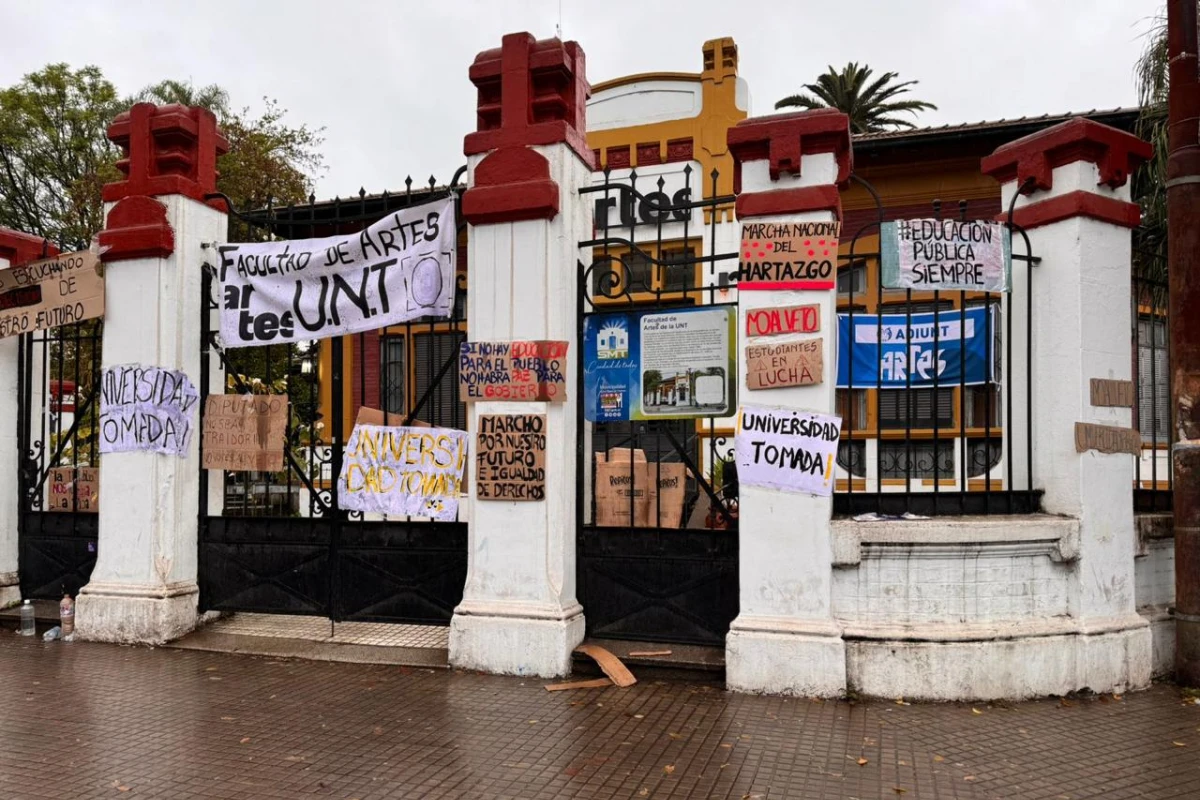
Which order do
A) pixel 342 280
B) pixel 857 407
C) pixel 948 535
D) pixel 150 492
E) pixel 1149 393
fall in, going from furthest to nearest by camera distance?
1. pixel 857 407
2. pixel 1149 393
3. pixel 150 492
4. pixel 342 280
5. pixel 948 535

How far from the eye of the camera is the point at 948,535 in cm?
618

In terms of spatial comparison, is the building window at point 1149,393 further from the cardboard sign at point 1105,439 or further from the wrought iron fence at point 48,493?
the wrought iron fence at point 48,493

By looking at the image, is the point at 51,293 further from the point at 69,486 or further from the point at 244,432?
the point at 244,432

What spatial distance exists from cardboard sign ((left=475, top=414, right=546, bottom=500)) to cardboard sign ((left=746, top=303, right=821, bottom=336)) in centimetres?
174

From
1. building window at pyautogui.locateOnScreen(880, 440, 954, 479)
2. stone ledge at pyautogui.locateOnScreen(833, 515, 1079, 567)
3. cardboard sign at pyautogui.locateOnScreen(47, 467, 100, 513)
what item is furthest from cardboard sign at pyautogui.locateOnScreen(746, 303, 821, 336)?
cardboard sign at pyautogui.locateOnScreen(47, 467, 100, 513)

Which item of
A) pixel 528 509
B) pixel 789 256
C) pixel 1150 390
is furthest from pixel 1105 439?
pixel 1150 390

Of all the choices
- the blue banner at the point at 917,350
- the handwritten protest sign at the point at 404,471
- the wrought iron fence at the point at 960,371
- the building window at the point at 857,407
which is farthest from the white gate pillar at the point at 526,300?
the building window at the point at 857,407

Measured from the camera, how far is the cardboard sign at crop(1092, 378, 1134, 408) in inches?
261

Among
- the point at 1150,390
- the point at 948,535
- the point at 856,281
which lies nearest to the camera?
the point at 948,535

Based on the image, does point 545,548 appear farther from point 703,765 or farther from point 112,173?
point 112,173

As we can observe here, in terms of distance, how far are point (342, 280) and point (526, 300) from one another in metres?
1.82

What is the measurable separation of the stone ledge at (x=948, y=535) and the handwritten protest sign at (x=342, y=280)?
366 centimetres

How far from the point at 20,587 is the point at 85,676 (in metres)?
2.88

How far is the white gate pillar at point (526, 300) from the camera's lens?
6.83m
